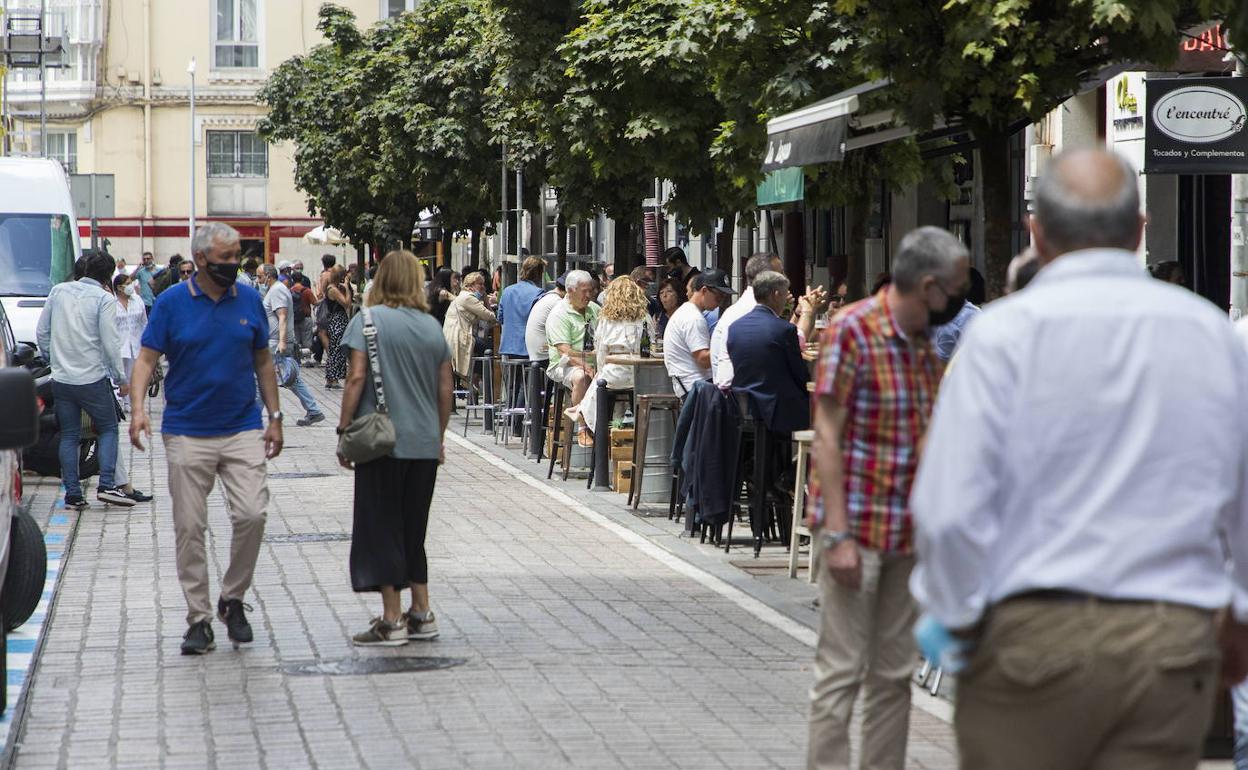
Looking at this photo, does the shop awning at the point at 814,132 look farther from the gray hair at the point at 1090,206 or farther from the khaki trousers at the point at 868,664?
the gray hair at the point at 1090,206

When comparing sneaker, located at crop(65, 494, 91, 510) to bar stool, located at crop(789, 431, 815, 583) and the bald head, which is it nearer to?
bar stool, located at crop(789, 431, 815, 583)

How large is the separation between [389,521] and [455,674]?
2.87 feet

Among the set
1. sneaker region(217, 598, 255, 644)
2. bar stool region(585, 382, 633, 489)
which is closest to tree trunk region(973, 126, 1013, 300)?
sneaker region(217, 598, 255, 644)

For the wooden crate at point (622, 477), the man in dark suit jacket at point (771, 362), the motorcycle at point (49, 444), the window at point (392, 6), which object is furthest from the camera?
the window at point (392, 6)

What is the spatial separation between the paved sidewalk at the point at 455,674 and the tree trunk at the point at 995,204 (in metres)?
1.95

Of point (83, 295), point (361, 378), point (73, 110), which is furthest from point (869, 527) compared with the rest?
point (73, 110)

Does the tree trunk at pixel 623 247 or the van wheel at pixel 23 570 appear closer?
the van wheel at pixel 23 570

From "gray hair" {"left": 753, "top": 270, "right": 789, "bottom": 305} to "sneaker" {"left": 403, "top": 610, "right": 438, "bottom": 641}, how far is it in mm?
3498

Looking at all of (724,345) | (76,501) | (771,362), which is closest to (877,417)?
(771,362)

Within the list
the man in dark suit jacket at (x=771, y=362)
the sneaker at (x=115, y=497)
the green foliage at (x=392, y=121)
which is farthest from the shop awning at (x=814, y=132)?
the green foliage at (x=392, y=121)

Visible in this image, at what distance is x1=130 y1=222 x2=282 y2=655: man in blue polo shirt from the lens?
9.08m

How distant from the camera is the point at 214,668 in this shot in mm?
8742

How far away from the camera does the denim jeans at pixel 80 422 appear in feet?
49.9

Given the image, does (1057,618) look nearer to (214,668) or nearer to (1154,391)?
(1154,391)
